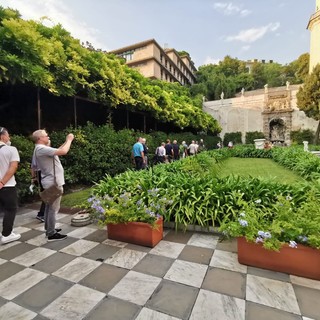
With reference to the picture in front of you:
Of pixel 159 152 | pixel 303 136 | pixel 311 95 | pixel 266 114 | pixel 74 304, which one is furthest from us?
pixel 266 114

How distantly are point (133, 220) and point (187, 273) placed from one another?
1040 millimetres

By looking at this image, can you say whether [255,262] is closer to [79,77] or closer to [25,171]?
[25,171]

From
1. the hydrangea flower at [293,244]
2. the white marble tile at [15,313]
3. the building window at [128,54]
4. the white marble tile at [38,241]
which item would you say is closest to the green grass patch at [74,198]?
the white marble tile at [38,241]

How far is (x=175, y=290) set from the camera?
6.95ft

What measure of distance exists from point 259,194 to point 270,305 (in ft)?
6.36

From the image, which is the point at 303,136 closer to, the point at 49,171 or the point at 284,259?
the point at 284,259

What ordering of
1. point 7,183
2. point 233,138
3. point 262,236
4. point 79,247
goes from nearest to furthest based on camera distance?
point 262,236, point 79,247, point 7,183, point 233,138

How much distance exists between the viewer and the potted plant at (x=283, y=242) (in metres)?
2.29

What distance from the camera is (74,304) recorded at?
1.94m

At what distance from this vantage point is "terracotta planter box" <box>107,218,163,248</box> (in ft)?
A: 9.86

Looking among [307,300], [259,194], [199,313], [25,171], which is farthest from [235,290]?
[25,171]

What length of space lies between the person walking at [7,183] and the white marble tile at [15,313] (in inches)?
62.2

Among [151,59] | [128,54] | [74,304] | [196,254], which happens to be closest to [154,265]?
[196,254]

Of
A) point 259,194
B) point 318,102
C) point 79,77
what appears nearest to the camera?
point 259,194
